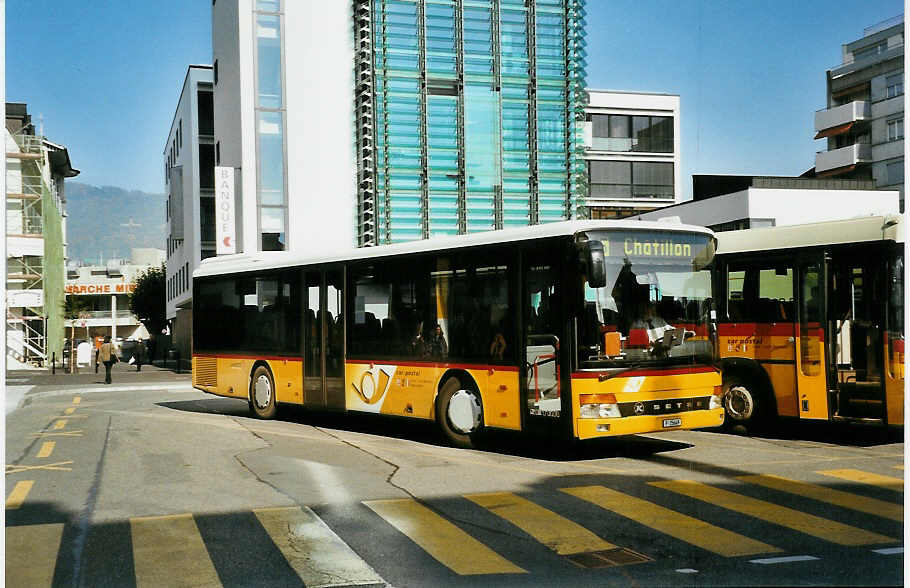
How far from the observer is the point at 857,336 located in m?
12.8

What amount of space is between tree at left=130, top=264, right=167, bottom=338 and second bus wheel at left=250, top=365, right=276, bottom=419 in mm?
58500

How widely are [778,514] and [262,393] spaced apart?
11359mm

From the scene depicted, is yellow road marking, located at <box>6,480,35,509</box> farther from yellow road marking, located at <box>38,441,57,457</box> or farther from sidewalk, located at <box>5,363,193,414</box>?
sidewalk, located at <box>5,363,193,414</box>

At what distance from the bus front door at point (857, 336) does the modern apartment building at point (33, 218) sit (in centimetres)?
972

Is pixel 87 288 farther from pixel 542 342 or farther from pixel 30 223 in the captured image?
pixel 542 342

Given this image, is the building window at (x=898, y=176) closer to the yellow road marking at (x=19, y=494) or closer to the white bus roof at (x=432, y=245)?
the white bus roof at (x=432, y=245)

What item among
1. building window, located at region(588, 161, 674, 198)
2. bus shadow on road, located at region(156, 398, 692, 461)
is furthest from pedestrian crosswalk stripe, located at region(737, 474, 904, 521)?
building window, located at region(588, 161, 674, 198)

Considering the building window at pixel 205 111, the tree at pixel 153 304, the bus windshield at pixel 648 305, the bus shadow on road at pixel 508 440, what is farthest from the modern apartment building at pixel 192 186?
the bus windshield at pixel 648 305

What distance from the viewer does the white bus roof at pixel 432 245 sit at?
37.9 ft

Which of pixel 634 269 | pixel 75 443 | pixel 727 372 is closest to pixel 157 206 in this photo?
pixel 634 269

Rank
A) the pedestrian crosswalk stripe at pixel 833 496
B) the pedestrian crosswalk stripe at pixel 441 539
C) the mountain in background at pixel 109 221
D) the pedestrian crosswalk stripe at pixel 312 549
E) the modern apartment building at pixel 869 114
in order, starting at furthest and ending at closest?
1. the modern apartment building at pixel 869 114
2. the pedestrian crosswalk stripe at pixel 833 496
3. the mountain in background at pixel 109 221
4. the pedestrian crosswalk stripe at pixel 441 539
5. the pedestrian crosswalk stripe at pixel 312 549

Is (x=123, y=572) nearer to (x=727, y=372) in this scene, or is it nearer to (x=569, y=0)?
(x=727, y=372)

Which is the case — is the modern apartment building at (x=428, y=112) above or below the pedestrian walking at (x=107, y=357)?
above

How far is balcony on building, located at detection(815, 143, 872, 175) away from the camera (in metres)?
22.9
